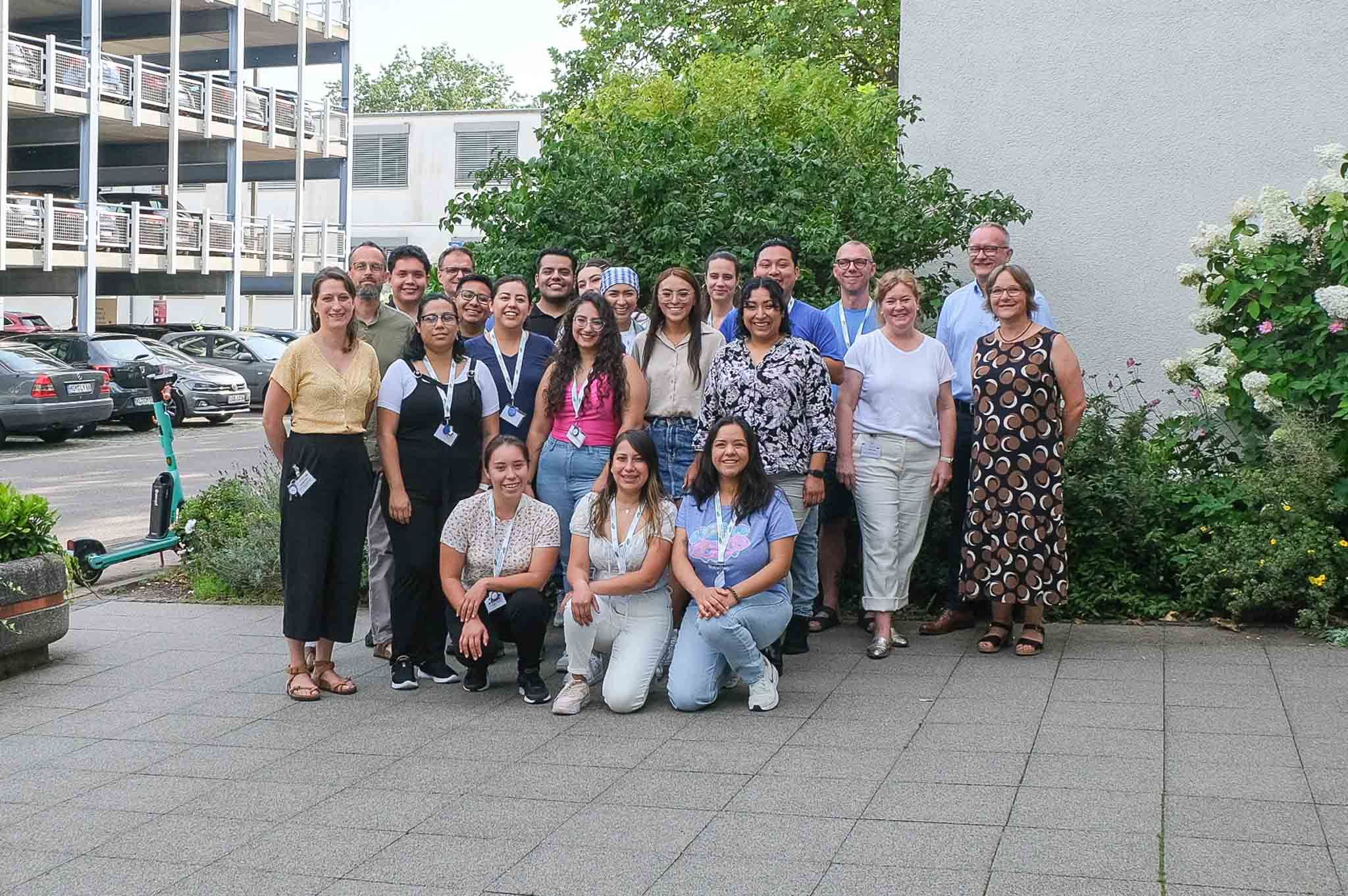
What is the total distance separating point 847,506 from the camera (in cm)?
806

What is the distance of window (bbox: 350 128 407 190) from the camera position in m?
46.2

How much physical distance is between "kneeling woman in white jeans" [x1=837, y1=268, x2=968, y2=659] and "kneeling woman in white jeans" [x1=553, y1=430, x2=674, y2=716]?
1.29 metres

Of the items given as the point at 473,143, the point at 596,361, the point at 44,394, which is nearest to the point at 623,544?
the point at 596,361

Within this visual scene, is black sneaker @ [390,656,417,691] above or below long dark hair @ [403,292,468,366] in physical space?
below

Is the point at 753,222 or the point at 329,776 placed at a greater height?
the point at 753,222

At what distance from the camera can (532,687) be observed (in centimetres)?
658

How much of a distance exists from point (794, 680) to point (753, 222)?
143 inches

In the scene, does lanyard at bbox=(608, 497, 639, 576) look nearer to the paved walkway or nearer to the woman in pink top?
the woman in pink top

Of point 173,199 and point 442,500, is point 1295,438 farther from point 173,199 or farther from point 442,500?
point 173,199

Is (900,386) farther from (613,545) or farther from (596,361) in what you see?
(613,545)

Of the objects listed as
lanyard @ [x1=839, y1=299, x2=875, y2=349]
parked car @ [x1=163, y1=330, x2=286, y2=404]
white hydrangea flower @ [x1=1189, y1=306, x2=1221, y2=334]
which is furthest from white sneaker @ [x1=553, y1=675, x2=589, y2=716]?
parked car @ [x1=163, y1=330, x2=286, y2=404]

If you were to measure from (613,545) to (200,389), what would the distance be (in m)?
20.9

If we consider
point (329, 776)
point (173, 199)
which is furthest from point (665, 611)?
point (173, 199)

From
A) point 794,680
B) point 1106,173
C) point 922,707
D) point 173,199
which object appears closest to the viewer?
point 922,707
